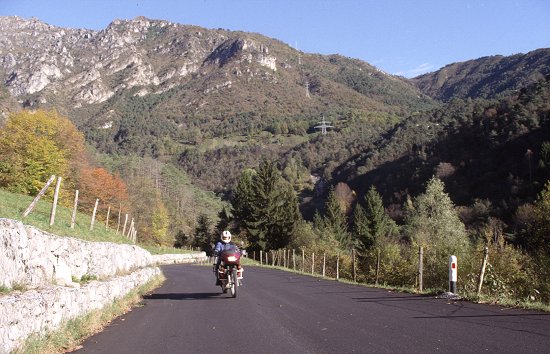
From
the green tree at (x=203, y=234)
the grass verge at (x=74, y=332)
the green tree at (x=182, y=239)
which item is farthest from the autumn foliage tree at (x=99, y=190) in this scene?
the grass verge at (x=74, y=332)

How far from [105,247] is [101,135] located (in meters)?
190

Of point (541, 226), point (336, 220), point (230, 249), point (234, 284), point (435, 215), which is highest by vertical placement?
point (336, 220)

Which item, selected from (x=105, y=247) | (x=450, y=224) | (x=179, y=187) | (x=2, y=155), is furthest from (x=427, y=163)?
(x=105, y=247)

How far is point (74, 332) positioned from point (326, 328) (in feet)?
13.1

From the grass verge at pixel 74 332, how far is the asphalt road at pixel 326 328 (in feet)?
0.65

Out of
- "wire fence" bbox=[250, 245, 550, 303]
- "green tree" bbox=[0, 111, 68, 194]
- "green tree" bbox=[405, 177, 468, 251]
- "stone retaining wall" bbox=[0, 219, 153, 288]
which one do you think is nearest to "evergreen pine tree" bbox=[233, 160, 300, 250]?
"green tree" bbox=[405, 177, 468, 251]

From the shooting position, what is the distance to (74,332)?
24.9 ft

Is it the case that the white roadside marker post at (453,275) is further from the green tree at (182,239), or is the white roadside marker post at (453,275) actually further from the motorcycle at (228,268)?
the green tree at (182,239)

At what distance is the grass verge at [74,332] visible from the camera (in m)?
6.08

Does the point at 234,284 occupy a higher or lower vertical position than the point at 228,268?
lower

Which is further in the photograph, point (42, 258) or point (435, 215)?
point (435, 215)

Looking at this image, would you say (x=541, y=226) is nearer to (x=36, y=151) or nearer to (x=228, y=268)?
(x=228, y=268)

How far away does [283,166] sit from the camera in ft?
560

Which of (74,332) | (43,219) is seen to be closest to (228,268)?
(43,219)
